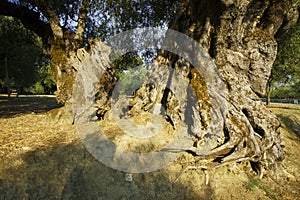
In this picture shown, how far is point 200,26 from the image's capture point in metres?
6.45

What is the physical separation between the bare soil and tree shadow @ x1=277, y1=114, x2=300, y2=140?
4091 mm

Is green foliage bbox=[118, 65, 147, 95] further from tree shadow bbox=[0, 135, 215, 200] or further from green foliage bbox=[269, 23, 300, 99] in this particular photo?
green foliage bbox=[269, 23, 300, 99]

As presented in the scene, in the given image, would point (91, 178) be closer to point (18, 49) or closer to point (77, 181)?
point (77, 181)

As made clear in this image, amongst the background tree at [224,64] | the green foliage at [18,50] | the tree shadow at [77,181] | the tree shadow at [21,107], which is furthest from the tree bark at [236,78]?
the green foliage at [18,50]

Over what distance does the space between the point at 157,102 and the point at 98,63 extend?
8.88 ft

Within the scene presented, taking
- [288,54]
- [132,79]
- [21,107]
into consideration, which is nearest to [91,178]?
[21,107]

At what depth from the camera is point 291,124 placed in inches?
399

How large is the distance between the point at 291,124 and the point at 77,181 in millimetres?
10846

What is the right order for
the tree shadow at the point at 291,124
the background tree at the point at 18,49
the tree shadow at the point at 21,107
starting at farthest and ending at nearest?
the background tree at the point at 18,49 → the tree shadow at the point at 21,107 → the tree shadow at the point at 291,124

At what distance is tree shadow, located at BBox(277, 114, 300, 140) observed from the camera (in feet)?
30.9

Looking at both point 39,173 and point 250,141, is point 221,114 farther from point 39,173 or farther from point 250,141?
point 39,173

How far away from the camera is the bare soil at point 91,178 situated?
381cm

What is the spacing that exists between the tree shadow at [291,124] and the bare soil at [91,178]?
13.4 ft

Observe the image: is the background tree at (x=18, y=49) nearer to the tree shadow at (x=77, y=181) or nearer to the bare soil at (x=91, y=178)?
the bare soil at (x=91, y=178)
